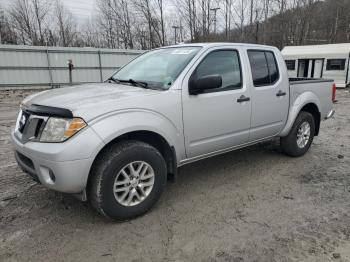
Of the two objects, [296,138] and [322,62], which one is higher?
[322,62]

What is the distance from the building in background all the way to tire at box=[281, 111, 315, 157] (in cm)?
1759

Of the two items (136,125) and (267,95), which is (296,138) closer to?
(267,95)

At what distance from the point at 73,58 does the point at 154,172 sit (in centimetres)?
1844

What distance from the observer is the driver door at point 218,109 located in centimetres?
354

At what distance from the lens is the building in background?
2033 centimetres

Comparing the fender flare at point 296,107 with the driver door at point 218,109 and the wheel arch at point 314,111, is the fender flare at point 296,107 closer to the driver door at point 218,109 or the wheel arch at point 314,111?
the wheel arch at point 314,111

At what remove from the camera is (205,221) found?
3.21 m

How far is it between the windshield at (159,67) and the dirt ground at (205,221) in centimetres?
144

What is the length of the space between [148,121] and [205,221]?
120 centimetres

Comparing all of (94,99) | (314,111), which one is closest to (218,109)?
(94,99)

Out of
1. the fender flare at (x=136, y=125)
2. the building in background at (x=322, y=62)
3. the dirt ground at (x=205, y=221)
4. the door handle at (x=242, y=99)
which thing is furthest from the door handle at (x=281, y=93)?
the building in background at (x=322, y=62)

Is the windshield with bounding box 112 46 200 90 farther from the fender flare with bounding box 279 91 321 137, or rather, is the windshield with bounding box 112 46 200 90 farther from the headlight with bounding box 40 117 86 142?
the fender flare with bounding box 279 91 321 137

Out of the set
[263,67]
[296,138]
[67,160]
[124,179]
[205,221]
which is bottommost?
[205,221]

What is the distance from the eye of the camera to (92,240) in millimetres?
2879
